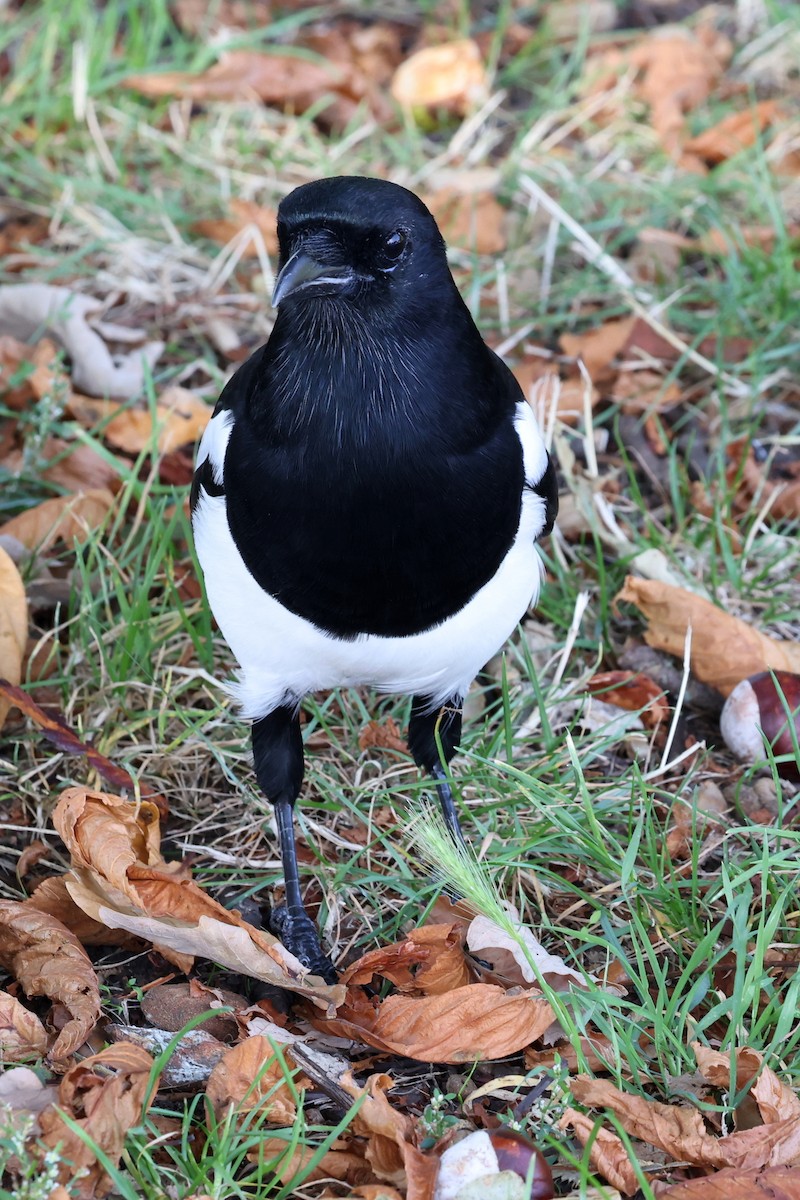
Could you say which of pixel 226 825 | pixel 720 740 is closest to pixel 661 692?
pixel 720 740

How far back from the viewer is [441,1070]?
6.74 feet

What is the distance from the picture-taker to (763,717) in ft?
8.27

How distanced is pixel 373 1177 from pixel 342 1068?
0.20 metres

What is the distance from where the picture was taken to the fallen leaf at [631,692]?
274 cm

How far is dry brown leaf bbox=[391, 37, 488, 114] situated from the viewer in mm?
4609

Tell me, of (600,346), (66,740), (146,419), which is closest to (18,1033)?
(66,740)

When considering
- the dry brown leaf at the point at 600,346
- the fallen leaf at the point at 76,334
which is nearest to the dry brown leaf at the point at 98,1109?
the fallen leaf at the point at 76,334

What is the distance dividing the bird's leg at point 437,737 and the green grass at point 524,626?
3cm

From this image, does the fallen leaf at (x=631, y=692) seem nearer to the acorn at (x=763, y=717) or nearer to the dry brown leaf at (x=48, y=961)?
the acorn at (x=763, y=717)

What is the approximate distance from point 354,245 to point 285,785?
2.87 ft

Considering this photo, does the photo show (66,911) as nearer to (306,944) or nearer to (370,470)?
(306,944)

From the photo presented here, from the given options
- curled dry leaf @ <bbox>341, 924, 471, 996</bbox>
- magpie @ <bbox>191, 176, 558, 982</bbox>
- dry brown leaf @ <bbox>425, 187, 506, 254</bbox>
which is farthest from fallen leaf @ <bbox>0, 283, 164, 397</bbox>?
curled dry leaf @ <bbox>341, 924, 471, 996</bbox>

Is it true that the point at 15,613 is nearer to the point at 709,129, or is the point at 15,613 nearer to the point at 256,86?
the point at 256,86

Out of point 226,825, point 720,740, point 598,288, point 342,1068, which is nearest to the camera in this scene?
point 342,1068
